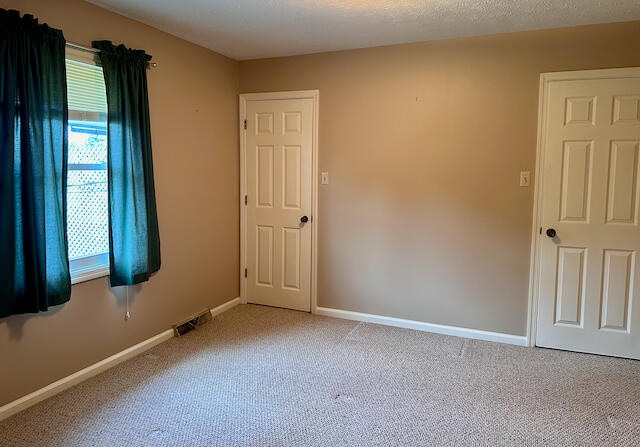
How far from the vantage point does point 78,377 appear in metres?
2.96

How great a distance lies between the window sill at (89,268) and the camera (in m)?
2.91

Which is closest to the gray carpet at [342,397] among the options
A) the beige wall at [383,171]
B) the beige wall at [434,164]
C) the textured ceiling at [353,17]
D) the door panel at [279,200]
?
the beige wall at [383,171]

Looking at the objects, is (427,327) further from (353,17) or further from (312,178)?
(353,17)

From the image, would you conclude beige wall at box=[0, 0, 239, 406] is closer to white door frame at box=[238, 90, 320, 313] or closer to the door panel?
white door frame at box=[238, 90, 320, 313]

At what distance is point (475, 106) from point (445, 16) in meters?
0.79

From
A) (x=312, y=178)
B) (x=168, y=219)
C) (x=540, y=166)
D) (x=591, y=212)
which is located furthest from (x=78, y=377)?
(x=591, y=212)

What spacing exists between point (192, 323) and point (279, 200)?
4.51 feet

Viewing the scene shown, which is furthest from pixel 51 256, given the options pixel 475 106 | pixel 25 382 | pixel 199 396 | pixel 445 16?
pixel 475 106

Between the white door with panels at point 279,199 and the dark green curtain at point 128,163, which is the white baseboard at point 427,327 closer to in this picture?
the white door with panels at point 279,199

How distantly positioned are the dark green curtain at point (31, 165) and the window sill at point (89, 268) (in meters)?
0.19

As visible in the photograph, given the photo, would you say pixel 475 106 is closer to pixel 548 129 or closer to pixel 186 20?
pixel 548 129

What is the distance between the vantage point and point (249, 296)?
4672mm

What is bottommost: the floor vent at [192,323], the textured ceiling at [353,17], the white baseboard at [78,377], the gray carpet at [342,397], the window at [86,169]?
the gray carpet at [342,397]

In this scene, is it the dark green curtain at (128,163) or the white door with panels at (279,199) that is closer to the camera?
the dark green curtain at (128,163)
